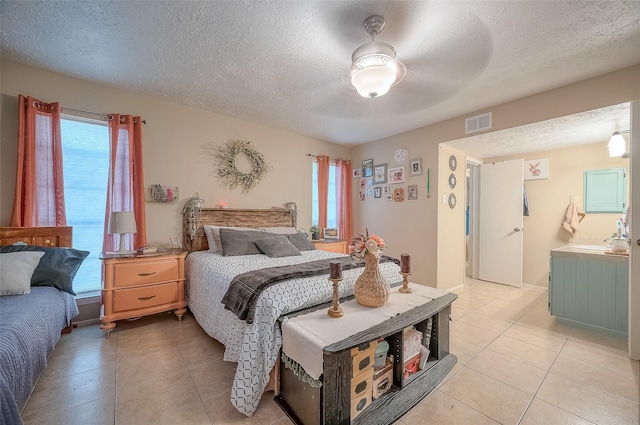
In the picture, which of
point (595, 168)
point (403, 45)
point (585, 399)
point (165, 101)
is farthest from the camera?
point (595, 168)

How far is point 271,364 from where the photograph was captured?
150 centimetres

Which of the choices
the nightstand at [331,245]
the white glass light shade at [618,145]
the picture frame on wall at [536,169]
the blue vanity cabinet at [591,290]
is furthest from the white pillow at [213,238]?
the picture frame on wall at [536,169]

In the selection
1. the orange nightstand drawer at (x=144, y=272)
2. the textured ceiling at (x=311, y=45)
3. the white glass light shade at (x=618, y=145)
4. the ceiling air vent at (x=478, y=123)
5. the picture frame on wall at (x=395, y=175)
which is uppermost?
the textured ceiling at (x=311, y=45)

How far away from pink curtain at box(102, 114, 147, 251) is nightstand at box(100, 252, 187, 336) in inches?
14.7

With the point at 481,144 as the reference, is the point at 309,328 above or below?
below

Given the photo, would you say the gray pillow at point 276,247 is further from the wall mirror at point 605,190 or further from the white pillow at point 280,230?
the wall mirror at point 605,190

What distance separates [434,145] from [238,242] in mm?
2918

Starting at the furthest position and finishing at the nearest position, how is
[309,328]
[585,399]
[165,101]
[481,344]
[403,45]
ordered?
[165,101], [481,344], [403,45], [585,399], [309,328]

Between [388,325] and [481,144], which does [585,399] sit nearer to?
[388,325]

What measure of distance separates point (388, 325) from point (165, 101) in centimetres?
330

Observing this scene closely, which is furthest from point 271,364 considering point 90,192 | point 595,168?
point 595,168

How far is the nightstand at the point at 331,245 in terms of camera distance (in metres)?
3.95

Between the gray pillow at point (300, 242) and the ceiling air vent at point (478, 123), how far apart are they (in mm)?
2478

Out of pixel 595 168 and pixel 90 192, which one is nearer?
pixel 90 192
